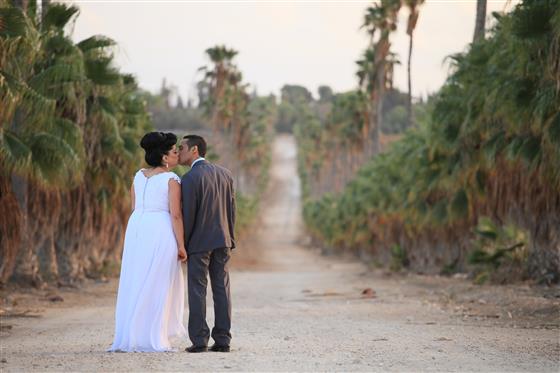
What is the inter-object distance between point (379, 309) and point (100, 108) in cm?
941

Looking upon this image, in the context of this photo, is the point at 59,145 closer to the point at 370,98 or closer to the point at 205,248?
the point at 205,248

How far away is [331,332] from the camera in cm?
1295

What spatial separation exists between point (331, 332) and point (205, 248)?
3648 millimetres

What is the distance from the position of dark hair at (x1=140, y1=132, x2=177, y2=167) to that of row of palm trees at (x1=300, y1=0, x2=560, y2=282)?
7754mm

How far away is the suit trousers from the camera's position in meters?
9.83

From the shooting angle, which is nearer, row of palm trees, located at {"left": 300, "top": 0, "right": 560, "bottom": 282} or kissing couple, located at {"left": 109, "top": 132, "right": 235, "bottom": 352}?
kissing couple, located at {"left": 109, "top": 132, "right": 235, "bottom": 352}

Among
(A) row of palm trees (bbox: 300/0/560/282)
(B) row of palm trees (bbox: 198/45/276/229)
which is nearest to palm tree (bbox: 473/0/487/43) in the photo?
(A) row of palm trees (bbox: 300/0/560/282)

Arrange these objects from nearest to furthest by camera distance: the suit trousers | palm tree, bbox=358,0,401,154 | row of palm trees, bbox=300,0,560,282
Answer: the suit trousers < row of palm trees, bbox=300,0,560,282 < palm tree, bbox=358,0,401,154

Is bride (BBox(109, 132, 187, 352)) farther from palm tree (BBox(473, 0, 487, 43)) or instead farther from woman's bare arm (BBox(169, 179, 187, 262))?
palm tree (BBox(473, 0, 487, 43))

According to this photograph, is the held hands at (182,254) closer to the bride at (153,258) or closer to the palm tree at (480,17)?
the bride at (153,258)

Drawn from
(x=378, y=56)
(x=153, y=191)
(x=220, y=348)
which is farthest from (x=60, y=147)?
(x=378, y=56)

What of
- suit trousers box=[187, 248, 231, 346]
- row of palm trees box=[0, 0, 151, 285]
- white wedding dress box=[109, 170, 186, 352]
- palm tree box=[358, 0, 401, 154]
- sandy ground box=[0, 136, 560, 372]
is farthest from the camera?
palm tree box=[358, 0, 401, 154]

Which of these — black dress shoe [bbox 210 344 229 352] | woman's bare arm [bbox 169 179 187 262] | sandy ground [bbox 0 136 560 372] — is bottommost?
sandy ground [bbox 0 136 560 372]

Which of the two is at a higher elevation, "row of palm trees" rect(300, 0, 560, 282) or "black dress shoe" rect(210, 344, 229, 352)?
"row of palm trees" rect(300, 0, 560, 282)
